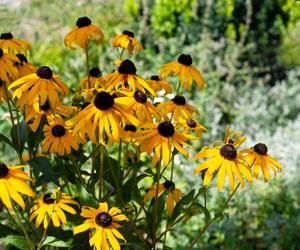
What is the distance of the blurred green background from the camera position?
7.67 feet

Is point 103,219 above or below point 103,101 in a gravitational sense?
below

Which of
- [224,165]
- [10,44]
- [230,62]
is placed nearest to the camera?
[224,165]

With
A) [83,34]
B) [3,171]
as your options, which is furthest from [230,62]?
[3,171]

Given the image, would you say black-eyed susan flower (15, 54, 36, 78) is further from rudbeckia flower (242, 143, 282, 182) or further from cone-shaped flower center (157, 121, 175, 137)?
rudbeckia flower (242, 143, 282, 182)

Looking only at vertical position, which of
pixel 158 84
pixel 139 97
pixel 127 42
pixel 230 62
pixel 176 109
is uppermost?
pixel 230 62

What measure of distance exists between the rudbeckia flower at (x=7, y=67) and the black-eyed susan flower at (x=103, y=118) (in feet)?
0.79

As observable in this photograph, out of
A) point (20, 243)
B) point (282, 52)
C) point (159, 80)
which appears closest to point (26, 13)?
point (282, 52)

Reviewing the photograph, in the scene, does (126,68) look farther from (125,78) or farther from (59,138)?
(59,138)

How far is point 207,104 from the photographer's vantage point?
3.09 metres

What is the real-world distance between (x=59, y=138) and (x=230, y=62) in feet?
7.51

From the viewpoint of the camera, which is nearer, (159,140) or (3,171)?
(3,171)

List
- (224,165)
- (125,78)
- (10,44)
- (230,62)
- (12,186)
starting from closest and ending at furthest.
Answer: (12,186) → (224,165) → (125,78) → (10,44) → (230,62)

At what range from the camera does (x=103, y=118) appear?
3.39 feet

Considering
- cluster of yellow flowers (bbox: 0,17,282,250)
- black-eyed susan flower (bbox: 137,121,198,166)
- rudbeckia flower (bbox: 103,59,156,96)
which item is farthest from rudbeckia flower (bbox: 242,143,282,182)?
rudbeckia flower (bbox: 103,59,156,96)
